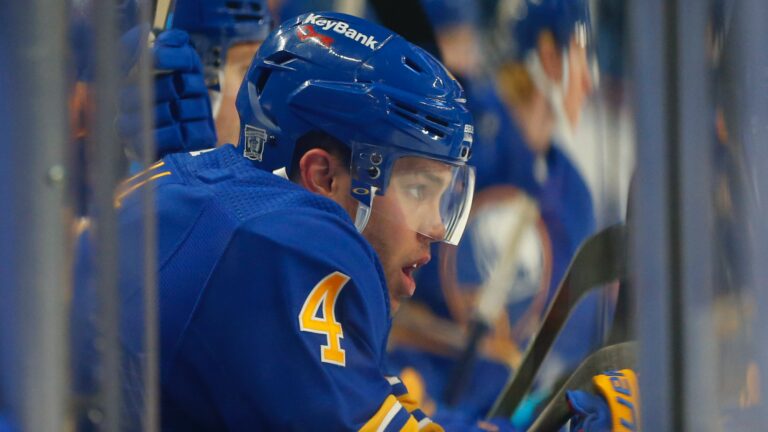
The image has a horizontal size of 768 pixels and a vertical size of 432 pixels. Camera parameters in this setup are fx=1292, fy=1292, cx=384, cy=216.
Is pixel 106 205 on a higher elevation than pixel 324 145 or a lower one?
higher

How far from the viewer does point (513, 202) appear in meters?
3.10

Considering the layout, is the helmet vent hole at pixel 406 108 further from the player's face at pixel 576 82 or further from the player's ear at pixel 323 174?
the player's face at pixel 576 82

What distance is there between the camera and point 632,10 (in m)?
1.18

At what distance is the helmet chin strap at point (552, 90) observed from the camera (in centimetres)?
297

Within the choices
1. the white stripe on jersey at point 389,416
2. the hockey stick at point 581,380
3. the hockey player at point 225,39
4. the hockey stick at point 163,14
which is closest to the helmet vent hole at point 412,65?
the white stripe on jersey at point 389,416

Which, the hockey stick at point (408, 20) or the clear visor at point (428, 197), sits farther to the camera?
the hockey stick at point (408, 20)

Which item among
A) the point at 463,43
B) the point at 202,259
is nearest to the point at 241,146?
the point at 202,259

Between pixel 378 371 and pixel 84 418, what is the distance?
89cm

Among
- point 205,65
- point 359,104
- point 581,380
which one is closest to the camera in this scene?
point 359,104

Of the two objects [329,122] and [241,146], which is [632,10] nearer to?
[329,122]

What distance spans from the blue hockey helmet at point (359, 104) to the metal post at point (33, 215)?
114 cm

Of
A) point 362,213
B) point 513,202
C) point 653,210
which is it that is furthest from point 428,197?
point 653,210

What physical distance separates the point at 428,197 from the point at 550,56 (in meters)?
0.79

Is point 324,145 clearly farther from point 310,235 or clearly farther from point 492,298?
point 492,298
